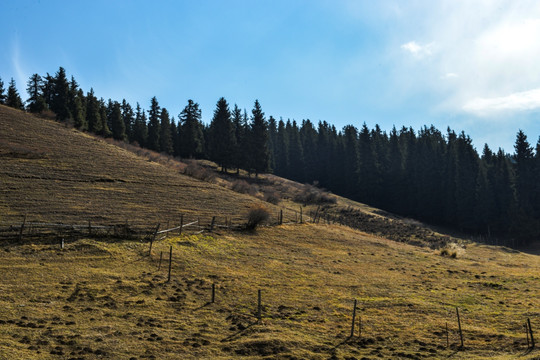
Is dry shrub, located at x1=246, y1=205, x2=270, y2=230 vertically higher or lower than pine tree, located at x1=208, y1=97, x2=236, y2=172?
lower

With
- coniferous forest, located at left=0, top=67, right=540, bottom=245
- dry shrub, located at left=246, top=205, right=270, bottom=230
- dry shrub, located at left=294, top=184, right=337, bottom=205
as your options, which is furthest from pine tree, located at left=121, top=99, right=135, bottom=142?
dry shrub, located at left=246, top=205, right=270, bottom=230

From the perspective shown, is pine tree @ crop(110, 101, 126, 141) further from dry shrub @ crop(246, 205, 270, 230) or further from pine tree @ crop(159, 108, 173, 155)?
dry shrub @ crop(246, 205, 270, 230)

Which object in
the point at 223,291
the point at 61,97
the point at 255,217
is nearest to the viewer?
the point at 223,291

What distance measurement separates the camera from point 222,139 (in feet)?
280

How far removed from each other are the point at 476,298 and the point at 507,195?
2717 inches

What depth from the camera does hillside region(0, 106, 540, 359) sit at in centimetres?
1459

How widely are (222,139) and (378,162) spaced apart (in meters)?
46.0

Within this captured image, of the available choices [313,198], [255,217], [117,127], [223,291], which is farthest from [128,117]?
[223,291]

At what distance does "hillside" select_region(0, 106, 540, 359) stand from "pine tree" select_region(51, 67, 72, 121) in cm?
4056

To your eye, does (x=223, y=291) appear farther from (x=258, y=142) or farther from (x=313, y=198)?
(x=258, y=142)

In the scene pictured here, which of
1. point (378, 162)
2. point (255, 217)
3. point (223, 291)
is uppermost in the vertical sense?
point (378, 162)

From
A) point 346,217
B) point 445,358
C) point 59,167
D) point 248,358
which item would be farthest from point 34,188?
point 346,217

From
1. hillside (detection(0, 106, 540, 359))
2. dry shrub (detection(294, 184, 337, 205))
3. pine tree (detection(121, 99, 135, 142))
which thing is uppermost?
pine tree (detection(121, 99, 135, 142))

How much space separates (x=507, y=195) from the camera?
266ft
